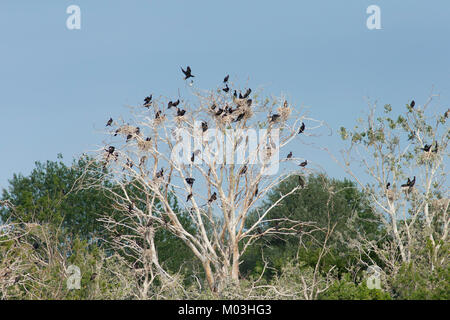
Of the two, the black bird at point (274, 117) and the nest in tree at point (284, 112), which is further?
the nest in tree at point (284, 112)

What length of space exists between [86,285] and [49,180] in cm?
1571

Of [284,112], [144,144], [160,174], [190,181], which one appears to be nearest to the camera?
[190,181]

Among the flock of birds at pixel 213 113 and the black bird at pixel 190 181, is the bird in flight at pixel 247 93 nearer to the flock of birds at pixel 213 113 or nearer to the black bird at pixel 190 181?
the flock of birds at pixel 213 113

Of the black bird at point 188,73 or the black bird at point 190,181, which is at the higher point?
the black bird at point 188,73

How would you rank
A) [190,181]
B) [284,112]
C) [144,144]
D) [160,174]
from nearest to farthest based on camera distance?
[190,181] < [160,174] < [144,144] < [284,112]

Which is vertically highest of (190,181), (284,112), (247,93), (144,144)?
(247,93)

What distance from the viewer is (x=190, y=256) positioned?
28.2 m

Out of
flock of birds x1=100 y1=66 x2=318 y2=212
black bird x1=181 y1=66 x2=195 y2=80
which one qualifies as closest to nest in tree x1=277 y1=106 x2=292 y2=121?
flock of birds x1=100 y1=66 x2=318 y2=212

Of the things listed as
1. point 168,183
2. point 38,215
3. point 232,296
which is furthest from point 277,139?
point 38,215

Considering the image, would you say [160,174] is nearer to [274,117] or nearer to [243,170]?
[243,170]

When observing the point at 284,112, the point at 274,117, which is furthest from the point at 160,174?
the point at 284,112

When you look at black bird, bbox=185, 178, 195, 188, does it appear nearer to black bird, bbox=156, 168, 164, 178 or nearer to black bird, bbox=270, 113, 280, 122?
black bird, bbox=156, 168, 164, 178

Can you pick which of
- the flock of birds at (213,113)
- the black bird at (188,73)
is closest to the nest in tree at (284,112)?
the flock of birds at (213,113)
